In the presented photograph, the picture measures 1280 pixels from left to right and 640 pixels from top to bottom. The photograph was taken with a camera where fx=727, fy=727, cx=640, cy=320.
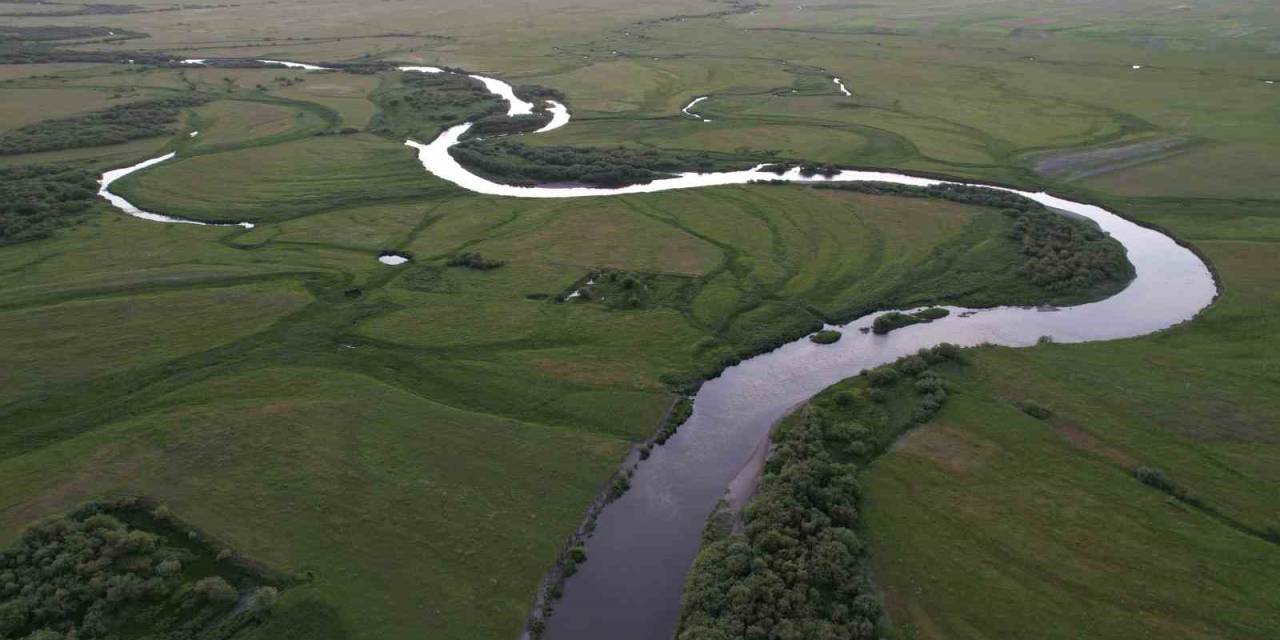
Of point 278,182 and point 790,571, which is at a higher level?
point 278,182

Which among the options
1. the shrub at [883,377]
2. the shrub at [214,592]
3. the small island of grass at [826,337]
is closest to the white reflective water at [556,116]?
the small island of grass at [826,337]

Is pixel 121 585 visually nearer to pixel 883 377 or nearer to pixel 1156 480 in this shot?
pixel 883 377

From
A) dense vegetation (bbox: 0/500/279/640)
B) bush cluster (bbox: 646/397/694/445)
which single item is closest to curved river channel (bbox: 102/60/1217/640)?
bush cluster (bbox: 646/397/694/445)

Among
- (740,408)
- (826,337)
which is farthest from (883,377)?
(740,408)

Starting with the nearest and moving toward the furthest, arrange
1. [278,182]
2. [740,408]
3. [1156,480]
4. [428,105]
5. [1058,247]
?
1. [1156,480]
2. [740,408]
3. [1058,247]
4. [278,182]
5. [428,105]

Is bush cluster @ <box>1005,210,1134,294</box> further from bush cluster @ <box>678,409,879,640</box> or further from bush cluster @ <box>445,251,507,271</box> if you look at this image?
bush cluster @ <box>445,251,507,271</box>

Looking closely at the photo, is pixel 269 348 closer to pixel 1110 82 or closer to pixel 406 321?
pixel 406 321

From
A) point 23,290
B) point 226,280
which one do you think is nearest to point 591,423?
point 226,280
